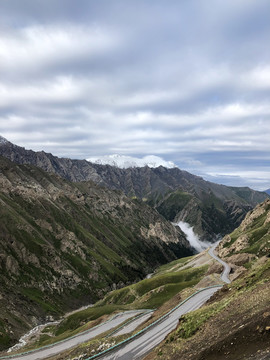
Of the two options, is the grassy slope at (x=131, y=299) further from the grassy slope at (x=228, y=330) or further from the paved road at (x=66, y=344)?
the grassy slope at (x=228, y=330)

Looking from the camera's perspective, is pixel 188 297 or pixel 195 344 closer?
pixel 195 344

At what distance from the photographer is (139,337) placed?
50594 mm

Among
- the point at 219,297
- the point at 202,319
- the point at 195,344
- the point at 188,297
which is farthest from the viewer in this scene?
the point at 188,297

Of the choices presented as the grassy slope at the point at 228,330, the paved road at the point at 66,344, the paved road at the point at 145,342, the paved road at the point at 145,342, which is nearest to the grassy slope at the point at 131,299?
the paved road at the point at 66,344

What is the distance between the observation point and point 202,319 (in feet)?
125

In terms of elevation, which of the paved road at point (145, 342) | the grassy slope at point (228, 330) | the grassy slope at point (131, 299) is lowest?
the grassy slope at point (131, 299)

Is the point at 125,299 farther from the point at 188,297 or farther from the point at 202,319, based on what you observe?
the point at 202,319

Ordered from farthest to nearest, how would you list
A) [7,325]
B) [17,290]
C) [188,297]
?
1. [17,290]
2. [7,325]
3. [188,297]

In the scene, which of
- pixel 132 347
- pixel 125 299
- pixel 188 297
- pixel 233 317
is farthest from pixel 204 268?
pixel 233 317

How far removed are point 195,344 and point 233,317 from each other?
5620mm

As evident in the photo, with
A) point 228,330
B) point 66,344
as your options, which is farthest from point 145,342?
point 66,344

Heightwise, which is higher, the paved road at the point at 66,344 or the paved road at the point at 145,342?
the paved road at the point at 145,342

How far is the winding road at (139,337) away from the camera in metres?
44.9

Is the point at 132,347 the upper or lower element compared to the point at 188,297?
upper
